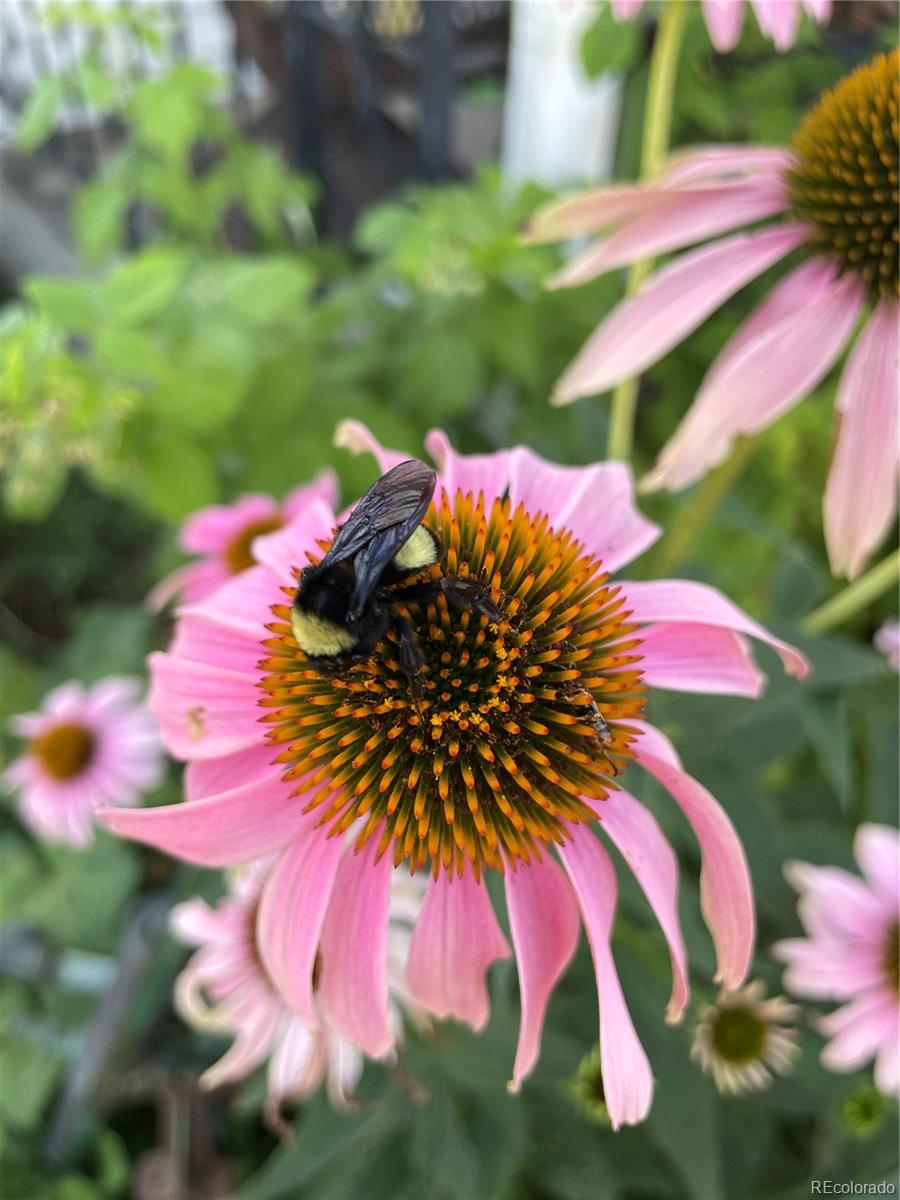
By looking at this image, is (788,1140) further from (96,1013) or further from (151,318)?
(151,318)

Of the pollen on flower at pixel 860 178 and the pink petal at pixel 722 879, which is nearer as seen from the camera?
the pink petal at pixel 722 879

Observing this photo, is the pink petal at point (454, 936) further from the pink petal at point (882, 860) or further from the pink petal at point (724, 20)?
the pink petal at point (724, 20)

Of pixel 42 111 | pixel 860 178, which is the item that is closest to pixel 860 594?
pixel 860 178

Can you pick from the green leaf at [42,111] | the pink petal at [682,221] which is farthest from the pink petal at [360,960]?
the green leaf at [42,111]

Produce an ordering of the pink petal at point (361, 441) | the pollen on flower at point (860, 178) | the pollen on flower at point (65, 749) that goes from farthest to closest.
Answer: the pollen on flower at point (65, 749)
the pollen on flower at point (860, 178)
the pink petal at point (361, 441)

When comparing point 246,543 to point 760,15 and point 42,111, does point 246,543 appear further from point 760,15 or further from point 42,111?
point 42,111

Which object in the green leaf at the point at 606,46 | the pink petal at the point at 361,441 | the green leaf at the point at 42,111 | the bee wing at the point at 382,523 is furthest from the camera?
the green leaf at the point at 42,111

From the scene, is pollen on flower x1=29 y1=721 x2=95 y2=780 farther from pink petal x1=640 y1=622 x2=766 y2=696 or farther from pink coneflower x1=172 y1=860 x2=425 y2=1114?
pink petal x1=640 y1=622 x2=766 y2=696
